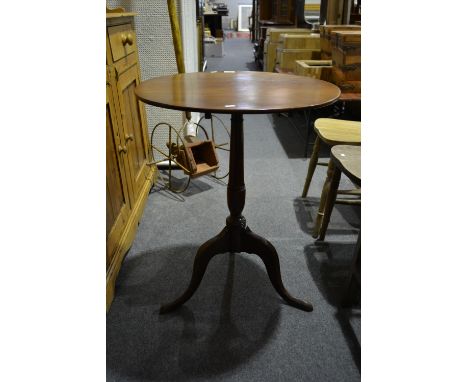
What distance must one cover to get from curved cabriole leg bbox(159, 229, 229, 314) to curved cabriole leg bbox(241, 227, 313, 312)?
0.08 metres

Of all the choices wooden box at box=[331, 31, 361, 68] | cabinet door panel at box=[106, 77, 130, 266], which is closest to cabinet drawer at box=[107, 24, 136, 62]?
cabinet door panel at box=[106, 77, 130, 266]

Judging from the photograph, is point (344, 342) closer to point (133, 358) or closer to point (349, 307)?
point (349, 307)

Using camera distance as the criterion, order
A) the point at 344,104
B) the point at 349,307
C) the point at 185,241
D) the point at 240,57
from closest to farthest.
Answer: the point at 349,307
the point at 185,241
the point at 344,104
the point at 240,57

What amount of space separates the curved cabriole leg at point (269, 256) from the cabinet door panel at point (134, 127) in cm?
73

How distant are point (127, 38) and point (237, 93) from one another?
0.93 m

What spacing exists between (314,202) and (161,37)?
145 cm

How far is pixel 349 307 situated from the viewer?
1401 millimetres

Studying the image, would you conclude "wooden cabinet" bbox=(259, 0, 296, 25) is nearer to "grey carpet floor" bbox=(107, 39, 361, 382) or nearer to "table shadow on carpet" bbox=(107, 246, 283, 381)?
"grey carpet floor" bbox=(107, 39, 361, 382)

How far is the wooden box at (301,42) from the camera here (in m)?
3.70

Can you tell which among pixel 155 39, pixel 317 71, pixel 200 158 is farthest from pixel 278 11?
pixel 200 158

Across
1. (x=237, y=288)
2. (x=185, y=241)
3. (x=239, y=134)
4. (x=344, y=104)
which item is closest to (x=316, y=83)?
(x=239, y=134)

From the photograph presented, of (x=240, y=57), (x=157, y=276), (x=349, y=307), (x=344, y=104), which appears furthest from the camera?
(x=240, y=57)

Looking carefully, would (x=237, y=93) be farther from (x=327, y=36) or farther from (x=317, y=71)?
(x=327, y=36)

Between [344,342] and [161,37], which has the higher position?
[161,37]
